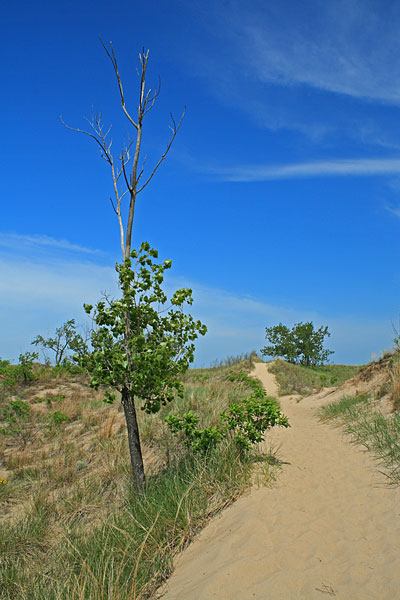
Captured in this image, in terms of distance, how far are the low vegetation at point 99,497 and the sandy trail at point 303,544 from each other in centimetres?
37

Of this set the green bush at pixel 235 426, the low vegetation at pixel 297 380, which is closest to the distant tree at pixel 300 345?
the low vegetation at pixel 297 380

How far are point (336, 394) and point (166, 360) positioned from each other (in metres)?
10.8

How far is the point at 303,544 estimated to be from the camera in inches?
165

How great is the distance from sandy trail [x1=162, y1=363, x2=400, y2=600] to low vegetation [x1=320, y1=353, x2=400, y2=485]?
0.31 m

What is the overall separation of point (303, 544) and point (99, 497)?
4.22 m

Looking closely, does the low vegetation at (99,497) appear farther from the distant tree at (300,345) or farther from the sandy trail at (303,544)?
the distant tree at (300,345)

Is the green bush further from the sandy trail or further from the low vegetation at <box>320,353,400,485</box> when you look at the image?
the low vegetation at <box>320,353,400,485</box>

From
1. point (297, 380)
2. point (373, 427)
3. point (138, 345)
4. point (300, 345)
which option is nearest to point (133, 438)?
point (138, 345)

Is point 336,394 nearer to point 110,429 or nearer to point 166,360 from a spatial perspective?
point 110,429

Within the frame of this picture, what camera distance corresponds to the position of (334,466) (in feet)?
21.8

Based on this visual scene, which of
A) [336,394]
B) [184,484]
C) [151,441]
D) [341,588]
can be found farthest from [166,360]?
[336,394]

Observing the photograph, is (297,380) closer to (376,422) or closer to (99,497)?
(376,422)

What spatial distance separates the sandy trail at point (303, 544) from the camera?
3535 millimetres

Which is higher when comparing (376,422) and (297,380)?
(297,380)
